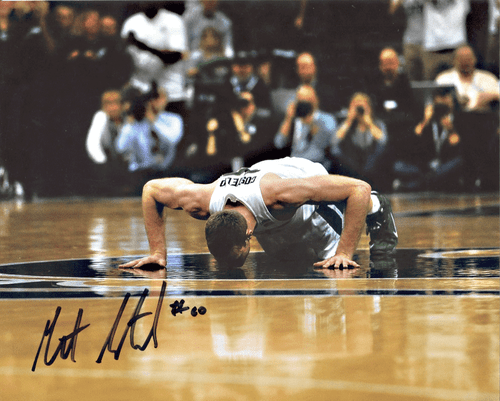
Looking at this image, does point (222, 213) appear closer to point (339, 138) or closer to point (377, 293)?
point (377, 293)

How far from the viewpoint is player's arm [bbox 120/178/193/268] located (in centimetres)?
544

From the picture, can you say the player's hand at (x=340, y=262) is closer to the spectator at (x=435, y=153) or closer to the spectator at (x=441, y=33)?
the spectator at (x=435, y=153)

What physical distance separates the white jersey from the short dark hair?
21cm

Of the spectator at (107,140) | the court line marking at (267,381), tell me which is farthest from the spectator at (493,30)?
the court line marking at (267,381)

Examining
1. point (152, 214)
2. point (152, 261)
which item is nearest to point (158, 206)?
point (152, 214)

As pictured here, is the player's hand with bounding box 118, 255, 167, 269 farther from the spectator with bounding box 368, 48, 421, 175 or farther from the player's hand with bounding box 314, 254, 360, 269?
the spectator with bounding box 368, 48, 421, 175

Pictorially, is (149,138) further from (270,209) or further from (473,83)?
(270,209)

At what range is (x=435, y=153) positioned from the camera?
1474cm

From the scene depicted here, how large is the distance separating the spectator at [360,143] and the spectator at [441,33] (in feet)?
4.42

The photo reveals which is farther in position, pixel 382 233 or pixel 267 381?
pixel 382 233

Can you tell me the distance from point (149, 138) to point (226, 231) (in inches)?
409

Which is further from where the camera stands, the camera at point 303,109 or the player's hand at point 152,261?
the camera at point 303,109

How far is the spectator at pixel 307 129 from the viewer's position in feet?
47.2
